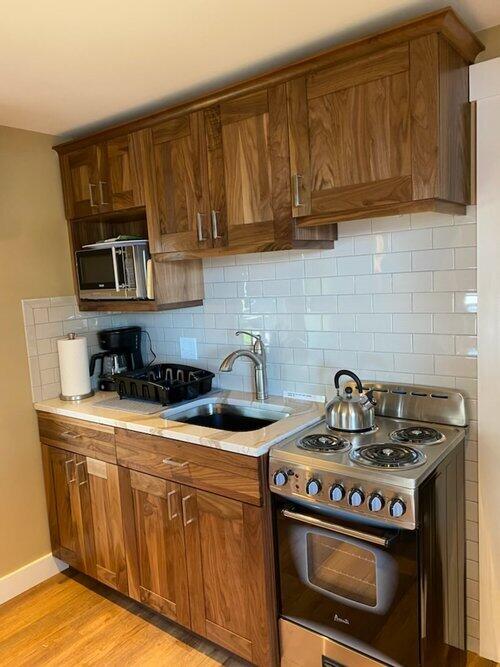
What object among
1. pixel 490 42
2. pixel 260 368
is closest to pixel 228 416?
pixel 260 368

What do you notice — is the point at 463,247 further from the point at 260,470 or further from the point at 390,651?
the point at 390,651

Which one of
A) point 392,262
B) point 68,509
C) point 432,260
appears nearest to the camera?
point 432,260

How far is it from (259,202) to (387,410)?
1041 mm

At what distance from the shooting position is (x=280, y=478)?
1810 millimetres

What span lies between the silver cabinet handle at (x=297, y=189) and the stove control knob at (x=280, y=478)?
1.01m

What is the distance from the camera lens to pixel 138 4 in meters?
1.52

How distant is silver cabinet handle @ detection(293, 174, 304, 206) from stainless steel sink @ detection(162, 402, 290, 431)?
974 mm

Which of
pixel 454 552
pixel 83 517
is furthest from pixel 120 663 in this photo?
pixel 454 552

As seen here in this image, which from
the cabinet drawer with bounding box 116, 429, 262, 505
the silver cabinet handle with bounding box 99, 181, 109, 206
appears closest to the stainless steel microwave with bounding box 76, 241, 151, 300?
the silver cabinet handle with bounding box 99, 181, 109, 206

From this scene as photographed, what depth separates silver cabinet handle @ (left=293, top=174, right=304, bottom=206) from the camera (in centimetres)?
191

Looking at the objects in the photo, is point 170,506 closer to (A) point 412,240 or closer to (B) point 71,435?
(B) point 71,435

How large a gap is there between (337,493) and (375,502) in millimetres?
135

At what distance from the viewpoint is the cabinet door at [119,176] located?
2449 mm

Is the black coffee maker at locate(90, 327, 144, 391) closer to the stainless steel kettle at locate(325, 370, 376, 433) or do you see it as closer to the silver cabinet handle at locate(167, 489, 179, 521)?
the silver cabinet handle at locate(167, 489, 179, 521)
